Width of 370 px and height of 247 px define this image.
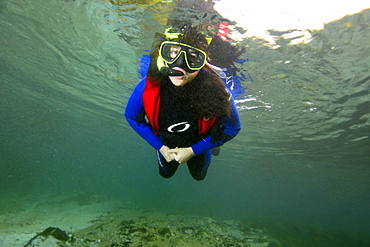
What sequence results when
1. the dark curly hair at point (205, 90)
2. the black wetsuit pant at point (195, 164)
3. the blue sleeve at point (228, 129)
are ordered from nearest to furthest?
1. the dark curly hair at point (205, 90)
2. the blue sleeve at point (228, 129)
3. the black wetsuit pant at point (195, 164)

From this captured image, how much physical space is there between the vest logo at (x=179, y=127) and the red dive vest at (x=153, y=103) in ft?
1.02

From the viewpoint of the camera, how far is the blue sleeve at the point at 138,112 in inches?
178

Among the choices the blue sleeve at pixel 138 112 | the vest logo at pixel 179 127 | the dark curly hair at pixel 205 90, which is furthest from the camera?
the vest logo at pixel 179 127

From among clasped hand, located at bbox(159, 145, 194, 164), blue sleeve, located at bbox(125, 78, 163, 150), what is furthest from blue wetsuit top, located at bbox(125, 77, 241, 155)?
clasped hand, located at bbox(159, 145, 194, 164)

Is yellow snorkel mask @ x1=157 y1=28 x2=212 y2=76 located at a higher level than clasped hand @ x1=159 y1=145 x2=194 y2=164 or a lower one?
higher

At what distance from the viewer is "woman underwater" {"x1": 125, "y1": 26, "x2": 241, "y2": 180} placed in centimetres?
366

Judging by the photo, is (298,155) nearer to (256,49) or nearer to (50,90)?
(256,49)

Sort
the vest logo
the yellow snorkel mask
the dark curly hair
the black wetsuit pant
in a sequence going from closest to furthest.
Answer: the yellow snorkel mask → the dark curly hair → the vest logo → the black wetsuit pant

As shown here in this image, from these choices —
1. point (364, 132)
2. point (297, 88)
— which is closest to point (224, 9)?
point (297, 88)

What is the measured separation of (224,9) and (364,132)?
16.6 m

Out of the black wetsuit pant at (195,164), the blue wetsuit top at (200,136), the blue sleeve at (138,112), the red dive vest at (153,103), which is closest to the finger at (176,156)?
the blue wetsuit top at (200,136)

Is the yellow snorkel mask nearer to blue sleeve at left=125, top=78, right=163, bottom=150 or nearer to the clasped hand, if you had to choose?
blue sleeve at left=125, top=78, right=163, bottom=150

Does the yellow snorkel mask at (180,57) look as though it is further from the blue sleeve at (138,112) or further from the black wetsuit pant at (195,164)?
the black wetsuit pant at (195,164)

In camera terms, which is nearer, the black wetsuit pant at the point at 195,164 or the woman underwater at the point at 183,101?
the woman underwater at the point at 183,101
